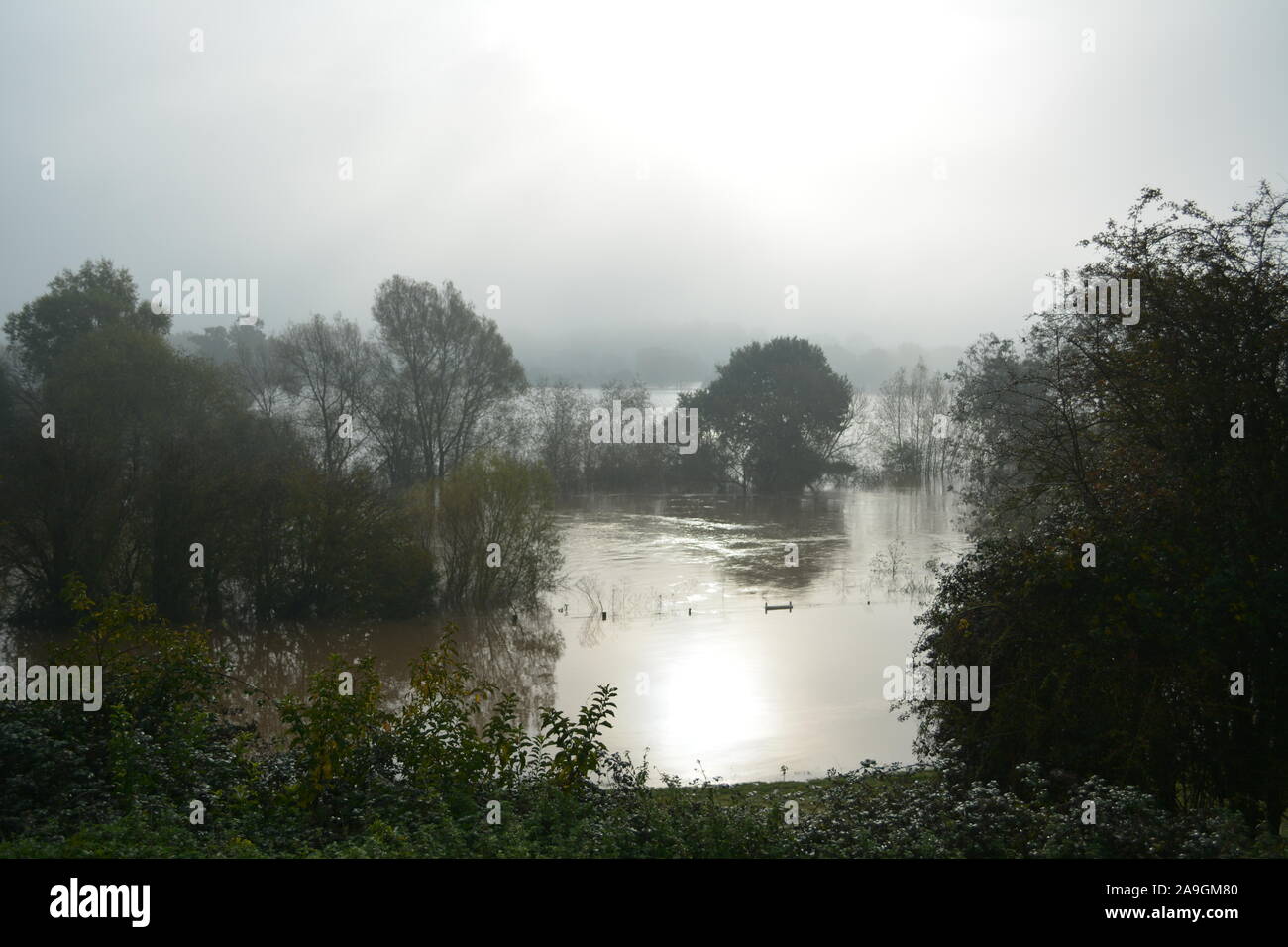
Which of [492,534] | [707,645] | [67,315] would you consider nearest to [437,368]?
[67,315]

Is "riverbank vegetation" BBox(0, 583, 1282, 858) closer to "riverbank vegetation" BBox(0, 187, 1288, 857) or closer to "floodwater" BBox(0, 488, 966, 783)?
"riverbank vegetation" BBox(0, 187, 1288, 857)

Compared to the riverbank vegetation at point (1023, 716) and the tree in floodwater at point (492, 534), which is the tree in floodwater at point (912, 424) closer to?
the tree in floodwater at point (492, 534)

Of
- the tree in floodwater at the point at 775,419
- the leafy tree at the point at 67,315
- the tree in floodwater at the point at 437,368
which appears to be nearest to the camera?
the leafy tree at the point at 67,315

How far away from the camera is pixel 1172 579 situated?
9102 millimetres

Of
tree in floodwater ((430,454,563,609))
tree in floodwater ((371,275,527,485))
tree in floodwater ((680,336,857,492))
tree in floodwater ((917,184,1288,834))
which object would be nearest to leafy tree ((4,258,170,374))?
tree in floodwater ((371,275,527,485))

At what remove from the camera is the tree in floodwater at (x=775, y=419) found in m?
59.3

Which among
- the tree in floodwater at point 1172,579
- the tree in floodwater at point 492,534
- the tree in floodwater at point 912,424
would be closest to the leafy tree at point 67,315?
the tree in floodwater at point 492,534

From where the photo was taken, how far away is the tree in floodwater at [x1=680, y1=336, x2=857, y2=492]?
2336 inches

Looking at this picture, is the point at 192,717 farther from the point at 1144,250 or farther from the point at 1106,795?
the point at 1144,250

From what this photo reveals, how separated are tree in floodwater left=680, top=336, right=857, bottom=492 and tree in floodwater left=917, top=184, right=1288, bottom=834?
161 feet

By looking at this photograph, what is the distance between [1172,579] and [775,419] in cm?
5055

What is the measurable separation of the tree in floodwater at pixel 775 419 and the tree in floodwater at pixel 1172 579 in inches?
1929

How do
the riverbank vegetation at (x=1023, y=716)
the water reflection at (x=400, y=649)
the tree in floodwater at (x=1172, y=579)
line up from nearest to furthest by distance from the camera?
the riverbank vegetation at (x=1023, y=716) < the tree in floodwater at (x=1172, y=579) < the water reflection at (x=400, y=649)
